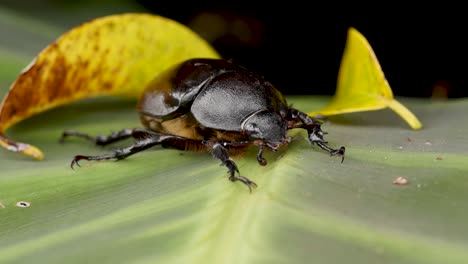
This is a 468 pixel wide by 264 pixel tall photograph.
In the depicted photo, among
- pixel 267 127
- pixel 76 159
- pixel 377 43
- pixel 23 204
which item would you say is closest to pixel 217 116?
pixel 267 127

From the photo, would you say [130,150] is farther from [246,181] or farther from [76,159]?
[246,181]

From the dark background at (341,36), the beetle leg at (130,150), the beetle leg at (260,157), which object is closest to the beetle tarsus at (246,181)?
the beetle leg at (260,157)

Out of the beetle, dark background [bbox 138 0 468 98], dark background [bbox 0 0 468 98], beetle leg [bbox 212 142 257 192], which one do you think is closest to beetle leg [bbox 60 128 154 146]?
the beetle

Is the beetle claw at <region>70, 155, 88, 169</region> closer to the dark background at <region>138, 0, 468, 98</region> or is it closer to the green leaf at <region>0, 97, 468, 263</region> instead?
the green leaf at <region>0, 97, 468, 263</region>

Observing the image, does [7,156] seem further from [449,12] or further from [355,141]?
[449,12]

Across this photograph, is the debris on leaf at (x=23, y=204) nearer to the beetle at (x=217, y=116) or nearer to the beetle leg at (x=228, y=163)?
the beetle at (x=217, y=116)
